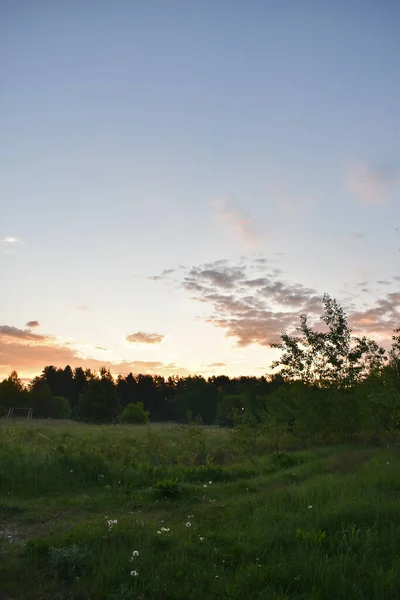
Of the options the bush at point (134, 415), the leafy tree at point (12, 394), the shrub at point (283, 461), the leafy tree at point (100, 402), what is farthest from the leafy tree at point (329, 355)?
the leafy tree at point (12, 394)

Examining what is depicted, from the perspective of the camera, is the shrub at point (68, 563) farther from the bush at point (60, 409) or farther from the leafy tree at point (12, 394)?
the bush at point (60, 409)

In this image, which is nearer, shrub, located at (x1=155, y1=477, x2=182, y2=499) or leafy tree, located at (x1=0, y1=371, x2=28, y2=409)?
shrub, located at (x1=155, y1=477, x2=182, y2=499)

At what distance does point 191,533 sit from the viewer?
6.01m

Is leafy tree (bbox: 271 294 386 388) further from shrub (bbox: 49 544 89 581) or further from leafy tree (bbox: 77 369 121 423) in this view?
leafy tree (bbox: 77 369 121 423)

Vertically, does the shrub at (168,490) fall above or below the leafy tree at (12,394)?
below

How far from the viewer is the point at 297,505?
7.21m

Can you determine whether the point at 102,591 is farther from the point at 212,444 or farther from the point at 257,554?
the point at 212,444

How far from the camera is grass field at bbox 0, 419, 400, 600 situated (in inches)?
182

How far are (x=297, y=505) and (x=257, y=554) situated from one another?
213 centimetres

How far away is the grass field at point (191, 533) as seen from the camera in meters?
4.62

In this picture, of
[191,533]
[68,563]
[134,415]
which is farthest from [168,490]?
[134,415]

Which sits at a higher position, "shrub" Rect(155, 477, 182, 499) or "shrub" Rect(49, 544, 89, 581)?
"shrub" Rect(155, 477, 182, 499)

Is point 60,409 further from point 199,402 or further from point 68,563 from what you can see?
point 68,563

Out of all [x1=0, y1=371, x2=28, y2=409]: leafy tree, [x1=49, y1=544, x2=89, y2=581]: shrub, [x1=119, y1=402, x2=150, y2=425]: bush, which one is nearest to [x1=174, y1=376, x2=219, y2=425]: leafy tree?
[x1=0, y1=371, x2=28, y2=409]: leafy tree
